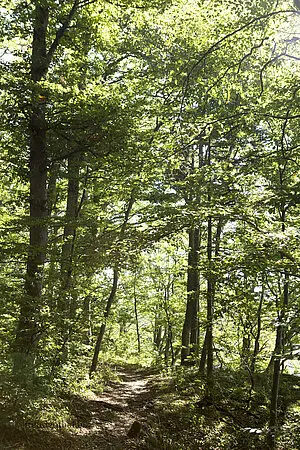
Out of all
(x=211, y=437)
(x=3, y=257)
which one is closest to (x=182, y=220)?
(x=3, y=257)

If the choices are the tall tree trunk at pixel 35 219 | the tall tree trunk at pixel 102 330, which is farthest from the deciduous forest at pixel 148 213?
the tall tree trunk at pixel 102 330

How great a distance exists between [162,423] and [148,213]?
4.62m

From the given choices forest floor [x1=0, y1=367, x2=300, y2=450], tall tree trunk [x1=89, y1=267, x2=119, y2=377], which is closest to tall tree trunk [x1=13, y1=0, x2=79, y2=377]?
forest floor [x1=0, y1=367, x2=300, y2=450]

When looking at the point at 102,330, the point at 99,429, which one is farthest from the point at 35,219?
the point at 102,330

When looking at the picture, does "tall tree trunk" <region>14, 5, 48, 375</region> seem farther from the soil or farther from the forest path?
the forest path

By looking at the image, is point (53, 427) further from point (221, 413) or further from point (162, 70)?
point (162, 70)

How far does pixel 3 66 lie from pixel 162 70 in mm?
5634

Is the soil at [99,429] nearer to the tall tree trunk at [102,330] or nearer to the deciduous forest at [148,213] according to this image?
the deciduous forest at [148,213]

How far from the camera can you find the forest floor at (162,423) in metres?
6.33

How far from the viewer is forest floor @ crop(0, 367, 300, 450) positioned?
6.33 meters

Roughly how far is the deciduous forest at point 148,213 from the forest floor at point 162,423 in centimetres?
4

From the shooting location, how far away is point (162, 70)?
1205 cm

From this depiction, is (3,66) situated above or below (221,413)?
above

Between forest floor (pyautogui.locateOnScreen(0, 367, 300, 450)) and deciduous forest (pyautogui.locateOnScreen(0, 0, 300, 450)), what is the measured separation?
4cm
